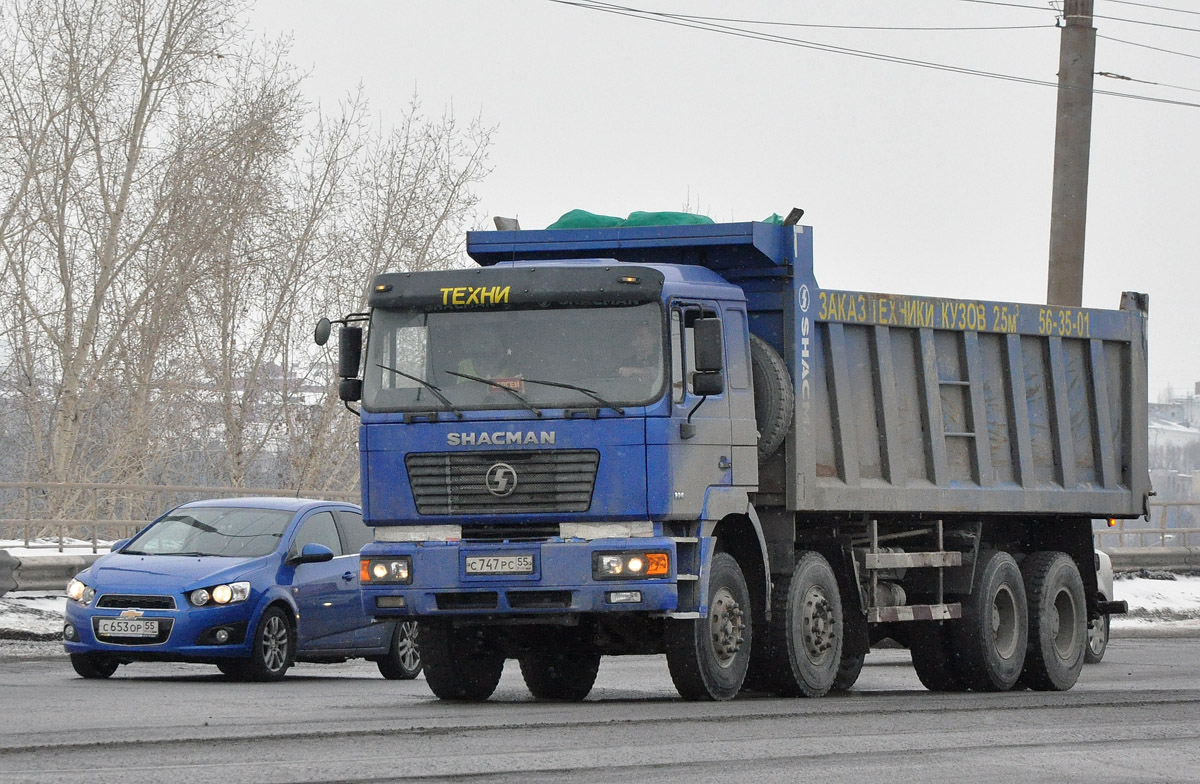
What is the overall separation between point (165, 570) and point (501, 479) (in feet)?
13.8

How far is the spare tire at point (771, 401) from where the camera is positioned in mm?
13008

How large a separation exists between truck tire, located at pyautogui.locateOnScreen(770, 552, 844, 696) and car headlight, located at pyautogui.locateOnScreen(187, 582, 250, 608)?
4267mm

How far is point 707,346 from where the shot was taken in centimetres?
1180

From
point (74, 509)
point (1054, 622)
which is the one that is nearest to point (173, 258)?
point (74, 509)

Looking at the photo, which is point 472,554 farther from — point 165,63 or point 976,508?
point 165,63

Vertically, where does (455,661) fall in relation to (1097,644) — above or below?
above

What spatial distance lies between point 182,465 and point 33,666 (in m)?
18.7

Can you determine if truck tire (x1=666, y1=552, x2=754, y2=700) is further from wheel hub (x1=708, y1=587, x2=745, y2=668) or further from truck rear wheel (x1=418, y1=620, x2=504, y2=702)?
truck rear wheel (x1=418, y1=620, x2=504, y2=702)

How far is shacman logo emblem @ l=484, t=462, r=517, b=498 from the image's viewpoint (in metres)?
11.9

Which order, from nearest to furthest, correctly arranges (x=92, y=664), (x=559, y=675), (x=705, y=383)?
(x=705, y=383), (x=559, y=675), (x=92, y=664)

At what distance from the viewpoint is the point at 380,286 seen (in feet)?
40.8

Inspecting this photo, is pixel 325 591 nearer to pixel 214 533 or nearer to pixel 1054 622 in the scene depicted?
pixel 214 533

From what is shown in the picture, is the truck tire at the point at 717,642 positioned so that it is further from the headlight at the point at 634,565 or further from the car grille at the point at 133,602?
the car grille at the point at 133,602

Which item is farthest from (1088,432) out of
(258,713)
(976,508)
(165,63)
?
(165,63)
